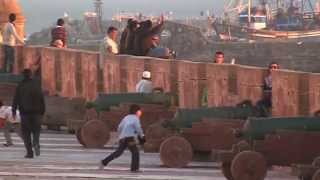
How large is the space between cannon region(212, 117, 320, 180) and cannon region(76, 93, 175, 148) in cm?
486

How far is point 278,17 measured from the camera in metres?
114

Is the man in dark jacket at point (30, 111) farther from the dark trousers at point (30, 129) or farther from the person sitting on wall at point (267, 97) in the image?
the person sitting on wall at point (267, 97)

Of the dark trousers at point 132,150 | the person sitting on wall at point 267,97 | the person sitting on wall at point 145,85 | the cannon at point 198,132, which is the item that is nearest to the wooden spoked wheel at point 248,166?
the cannon at point 198,132

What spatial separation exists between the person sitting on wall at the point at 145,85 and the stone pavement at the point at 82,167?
1.46 meters

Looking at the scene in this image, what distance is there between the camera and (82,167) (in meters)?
15.2

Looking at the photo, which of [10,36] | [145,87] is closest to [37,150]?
[145,87]

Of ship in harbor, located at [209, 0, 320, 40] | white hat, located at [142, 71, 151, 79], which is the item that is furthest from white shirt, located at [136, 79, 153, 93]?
A: ship in harbor, located at [209, 0, 320, 40]

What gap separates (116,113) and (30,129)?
2.24 m

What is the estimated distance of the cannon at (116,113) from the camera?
60.0 ft

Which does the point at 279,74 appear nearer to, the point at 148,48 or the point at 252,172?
the point at 252,172

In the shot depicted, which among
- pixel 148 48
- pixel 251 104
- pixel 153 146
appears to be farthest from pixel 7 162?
pixel 148 48

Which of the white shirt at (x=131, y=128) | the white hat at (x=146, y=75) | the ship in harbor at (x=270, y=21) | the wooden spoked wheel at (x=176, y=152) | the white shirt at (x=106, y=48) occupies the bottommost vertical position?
the ship in harbor at (x=270, y=21)

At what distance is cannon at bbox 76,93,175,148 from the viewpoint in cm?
1830

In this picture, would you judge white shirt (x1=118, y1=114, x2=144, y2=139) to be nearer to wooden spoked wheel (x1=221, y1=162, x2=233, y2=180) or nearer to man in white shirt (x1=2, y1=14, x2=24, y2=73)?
wooden spoked wheel (x1=221, y1=162, x2=233, y2=180)
